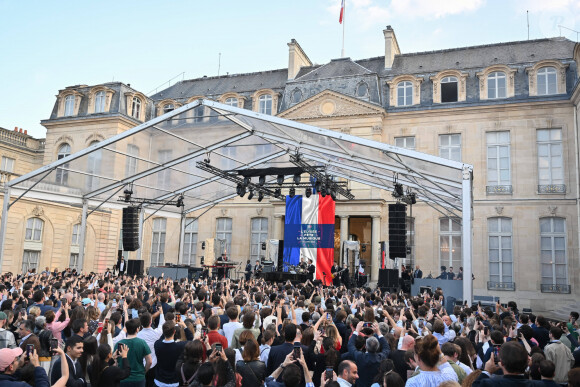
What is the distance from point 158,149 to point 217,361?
1454 cm

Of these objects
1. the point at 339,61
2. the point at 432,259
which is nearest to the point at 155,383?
the point at 432,259

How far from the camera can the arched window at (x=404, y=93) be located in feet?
80.8

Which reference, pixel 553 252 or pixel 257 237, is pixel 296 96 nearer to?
pixel 257 237

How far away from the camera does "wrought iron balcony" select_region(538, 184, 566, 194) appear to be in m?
21.4

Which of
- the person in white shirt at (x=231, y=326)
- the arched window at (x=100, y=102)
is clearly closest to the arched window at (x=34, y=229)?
the arched window at (x=100, y=102)

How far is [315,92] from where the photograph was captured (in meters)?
25.9

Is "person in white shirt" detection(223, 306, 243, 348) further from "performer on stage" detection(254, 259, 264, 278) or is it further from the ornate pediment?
the ornate pediment

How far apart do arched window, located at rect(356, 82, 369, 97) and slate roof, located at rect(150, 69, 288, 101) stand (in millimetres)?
5244

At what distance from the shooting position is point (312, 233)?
73.2 ft

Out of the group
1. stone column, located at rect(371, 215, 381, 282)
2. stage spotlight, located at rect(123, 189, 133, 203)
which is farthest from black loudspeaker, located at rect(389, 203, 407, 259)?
stage spotlight, located at rect(123, 189, 133, 203)

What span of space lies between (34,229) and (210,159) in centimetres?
1190

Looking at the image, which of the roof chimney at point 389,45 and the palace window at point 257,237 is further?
the palace window at point 257,237

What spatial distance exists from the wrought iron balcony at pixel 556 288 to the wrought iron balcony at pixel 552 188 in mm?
4408

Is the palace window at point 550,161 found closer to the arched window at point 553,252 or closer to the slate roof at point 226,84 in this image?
the arched window at point 553,252
